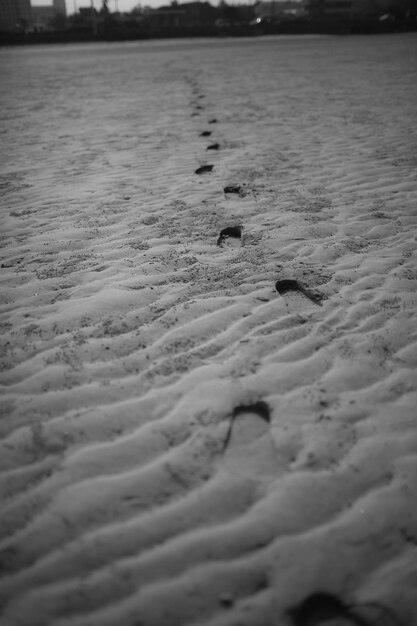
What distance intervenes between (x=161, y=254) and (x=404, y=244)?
1.90 m

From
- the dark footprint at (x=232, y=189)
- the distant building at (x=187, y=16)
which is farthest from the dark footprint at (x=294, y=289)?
the distant building at (x=187, y=16)

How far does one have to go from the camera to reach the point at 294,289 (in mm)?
2611

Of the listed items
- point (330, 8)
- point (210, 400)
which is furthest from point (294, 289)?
point (330, 8)

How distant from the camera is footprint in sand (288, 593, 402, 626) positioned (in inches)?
47.3

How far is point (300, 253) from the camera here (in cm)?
299

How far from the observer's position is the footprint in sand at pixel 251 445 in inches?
62.1

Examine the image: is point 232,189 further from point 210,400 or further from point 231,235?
point 210,400

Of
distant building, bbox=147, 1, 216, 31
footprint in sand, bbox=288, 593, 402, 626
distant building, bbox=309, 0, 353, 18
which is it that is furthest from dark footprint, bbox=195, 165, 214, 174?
distant building, bbox=309, 0, 353, 18

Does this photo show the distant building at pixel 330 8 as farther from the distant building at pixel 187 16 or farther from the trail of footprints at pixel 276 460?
the trail of footprints at pixel 276 460

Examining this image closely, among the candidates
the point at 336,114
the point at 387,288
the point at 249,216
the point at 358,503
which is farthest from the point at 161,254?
the point at 336,114

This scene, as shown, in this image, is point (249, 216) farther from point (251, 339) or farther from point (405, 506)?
point (405, 506)

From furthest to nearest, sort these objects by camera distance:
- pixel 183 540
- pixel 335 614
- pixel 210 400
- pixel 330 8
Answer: pixel 330 8, pixel 210 400, pixel 183 540, pixel 335 614

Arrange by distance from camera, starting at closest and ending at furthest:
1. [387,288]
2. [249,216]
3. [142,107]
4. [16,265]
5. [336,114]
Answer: [387,288] → [16,265] → [249,216] → [336,114] → [142,107]

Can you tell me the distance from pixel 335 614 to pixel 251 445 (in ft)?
2.02
